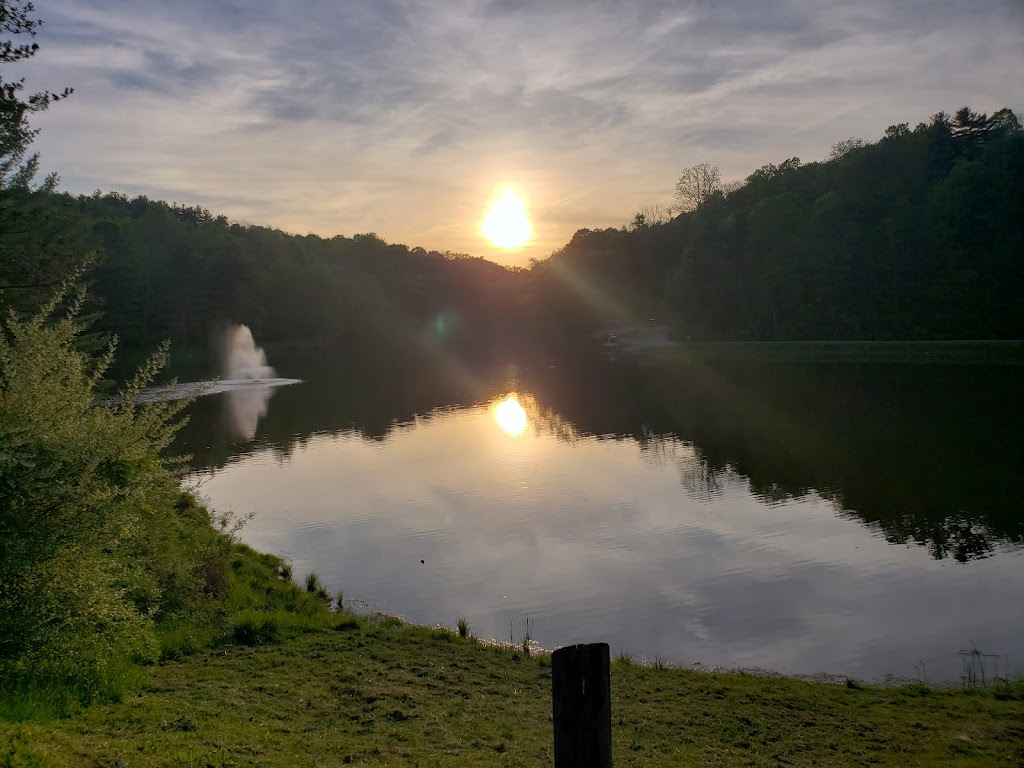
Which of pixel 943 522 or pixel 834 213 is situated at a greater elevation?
pixel 834 213

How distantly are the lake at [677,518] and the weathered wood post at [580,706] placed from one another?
8600 millimetres

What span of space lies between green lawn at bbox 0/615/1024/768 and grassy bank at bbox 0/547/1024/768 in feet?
0.08

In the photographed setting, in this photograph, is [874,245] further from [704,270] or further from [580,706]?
[580,706]

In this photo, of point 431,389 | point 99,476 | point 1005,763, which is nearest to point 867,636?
point 1005,763

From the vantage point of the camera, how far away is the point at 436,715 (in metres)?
8.23

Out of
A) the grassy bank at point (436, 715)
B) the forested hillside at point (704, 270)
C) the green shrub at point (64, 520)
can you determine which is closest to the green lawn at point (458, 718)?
the grassy bank at point (436, 715)

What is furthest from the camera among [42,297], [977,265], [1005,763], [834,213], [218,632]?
[834,213]

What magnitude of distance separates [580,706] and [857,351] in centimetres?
7434

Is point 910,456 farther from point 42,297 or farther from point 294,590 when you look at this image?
point 42,297

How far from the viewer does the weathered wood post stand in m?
3.68

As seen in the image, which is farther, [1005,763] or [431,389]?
[431,389]

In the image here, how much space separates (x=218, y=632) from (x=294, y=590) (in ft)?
10.5

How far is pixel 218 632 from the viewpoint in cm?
1071

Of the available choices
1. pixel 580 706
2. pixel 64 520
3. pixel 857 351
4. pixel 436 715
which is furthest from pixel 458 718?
pixel 857 351
